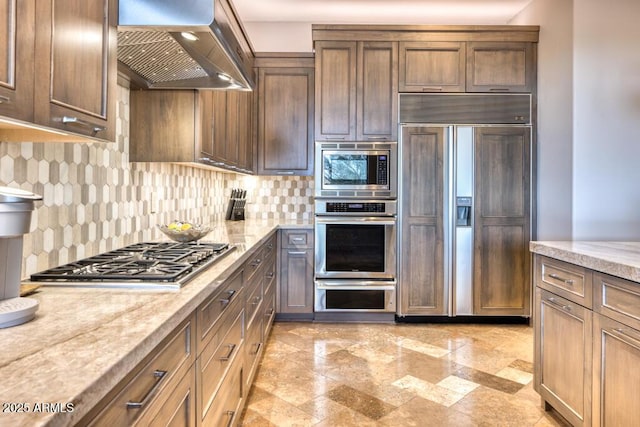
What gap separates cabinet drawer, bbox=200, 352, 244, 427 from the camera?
1495 mm

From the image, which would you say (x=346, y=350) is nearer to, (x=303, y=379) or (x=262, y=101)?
(x=303, y=379)

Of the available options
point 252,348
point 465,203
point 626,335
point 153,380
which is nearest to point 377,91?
point 465,203

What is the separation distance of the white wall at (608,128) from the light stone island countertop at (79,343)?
301 centimetres

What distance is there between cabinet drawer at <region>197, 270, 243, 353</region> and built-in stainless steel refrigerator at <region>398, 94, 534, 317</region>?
2236 mm

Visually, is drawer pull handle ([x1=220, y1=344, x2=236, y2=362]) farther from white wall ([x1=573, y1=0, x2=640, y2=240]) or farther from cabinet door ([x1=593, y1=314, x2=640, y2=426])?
white wall ([x1=573, y1=0, x2=640, y2=240])

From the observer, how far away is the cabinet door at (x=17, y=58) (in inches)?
33.8

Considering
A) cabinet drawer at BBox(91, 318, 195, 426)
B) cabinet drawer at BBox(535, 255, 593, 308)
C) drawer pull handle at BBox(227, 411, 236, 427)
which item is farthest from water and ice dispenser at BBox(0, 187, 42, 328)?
cabinet drawer at BBox(535, 255, 593, 308)

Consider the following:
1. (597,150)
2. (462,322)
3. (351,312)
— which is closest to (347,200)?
(351,312)

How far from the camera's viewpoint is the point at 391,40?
3.73 meters

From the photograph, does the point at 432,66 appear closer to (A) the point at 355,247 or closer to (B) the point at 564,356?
(A) the point at 355,247

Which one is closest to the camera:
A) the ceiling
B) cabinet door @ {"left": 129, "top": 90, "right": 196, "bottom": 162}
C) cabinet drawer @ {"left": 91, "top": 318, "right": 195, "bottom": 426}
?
cabinet drawer @ {"left": 91, "top": 318, "right": 195, "bottom": 426}

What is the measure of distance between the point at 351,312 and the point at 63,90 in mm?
3153

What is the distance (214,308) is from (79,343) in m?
0.70

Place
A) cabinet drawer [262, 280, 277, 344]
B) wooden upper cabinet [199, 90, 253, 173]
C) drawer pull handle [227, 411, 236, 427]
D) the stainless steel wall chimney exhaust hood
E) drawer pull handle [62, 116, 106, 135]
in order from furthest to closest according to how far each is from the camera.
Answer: cabinet drawer [262, 280, 277, 344], wooden upper cabinet [199, 90, 253, 173], drawer pull handle [227, 411, 236, 427], the stainless steel wall chimney exhaust hood, drawer pull handle [62, 116, 106, 135]
